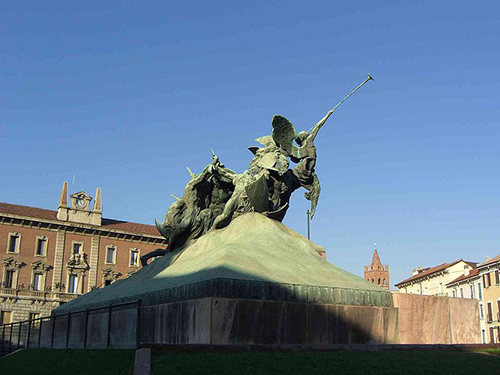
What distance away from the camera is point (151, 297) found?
1460 centimetres

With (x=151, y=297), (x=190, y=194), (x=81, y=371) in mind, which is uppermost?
(x=190, y=194)

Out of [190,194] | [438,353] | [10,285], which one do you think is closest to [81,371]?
[438,353]

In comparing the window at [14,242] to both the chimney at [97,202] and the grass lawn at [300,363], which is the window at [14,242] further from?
the grass lawn at [300,363]

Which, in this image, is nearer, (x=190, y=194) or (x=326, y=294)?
(x=326, y=294)

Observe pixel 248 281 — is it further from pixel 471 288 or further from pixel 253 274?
pixel 471 288

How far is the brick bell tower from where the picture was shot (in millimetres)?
135875

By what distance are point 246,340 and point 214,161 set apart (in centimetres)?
787

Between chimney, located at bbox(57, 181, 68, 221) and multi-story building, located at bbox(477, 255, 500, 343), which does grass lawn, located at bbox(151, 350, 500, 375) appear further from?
chimney, located at bbox(57, 181, 68, 221)

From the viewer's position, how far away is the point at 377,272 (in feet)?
448

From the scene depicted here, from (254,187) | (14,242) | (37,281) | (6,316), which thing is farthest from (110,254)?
(254,187)

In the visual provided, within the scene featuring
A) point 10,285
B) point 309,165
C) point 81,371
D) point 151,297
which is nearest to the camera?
point 81,371

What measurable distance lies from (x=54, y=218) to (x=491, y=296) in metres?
37.9

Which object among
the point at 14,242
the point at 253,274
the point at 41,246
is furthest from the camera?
the point at 41,246

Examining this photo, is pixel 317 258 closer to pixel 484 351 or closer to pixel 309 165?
pixel 309 165
